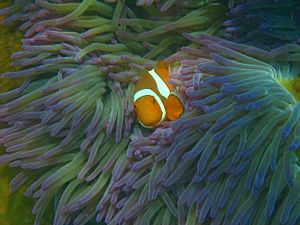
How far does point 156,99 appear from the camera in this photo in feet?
7.22

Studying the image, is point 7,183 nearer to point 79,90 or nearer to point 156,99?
point 79,90

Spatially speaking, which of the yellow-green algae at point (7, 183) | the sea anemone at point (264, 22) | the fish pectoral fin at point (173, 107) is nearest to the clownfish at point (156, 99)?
the fish pectoral fin at point (173, 107)

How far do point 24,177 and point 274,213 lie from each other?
1265 millimetres

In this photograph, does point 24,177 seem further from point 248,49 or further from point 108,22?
point 248,49

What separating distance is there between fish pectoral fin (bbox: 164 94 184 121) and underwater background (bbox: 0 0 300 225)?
0.05 metres

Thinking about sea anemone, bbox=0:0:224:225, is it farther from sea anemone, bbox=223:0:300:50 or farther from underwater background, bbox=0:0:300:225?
sea anemone, bbox=223:0:300:50

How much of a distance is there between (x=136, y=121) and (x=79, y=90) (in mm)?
328

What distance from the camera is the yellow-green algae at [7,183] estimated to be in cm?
250

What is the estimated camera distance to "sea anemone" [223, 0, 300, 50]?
7.19 feet

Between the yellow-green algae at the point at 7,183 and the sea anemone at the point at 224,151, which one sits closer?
the sea anemone at the point at 224,151

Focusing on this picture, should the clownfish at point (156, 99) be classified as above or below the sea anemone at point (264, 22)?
below

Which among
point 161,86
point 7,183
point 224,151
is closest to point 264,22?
point 161,86

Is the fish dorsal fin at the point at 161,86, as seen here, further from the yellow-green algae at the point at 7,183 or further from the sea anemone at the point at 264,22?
the yellow-green algae at the point at 7,183

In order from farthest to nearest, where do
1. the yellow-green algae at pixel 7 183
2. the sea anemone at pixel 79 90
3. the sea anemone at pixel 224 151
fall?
the yellow-green algae at pixel 7 183 → the sea anemone at pixel 79 90 → the sea anemone at pixel 224 151
